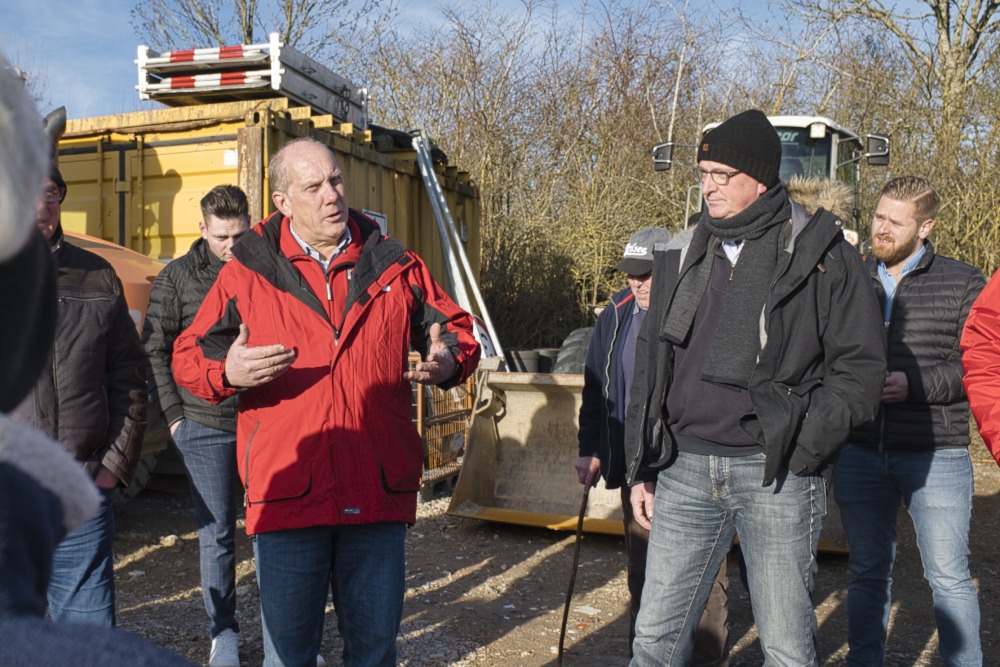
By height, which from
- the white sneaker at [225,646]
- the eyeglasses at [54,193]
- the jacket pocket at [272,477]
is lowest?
the white sneaker at [225,646]

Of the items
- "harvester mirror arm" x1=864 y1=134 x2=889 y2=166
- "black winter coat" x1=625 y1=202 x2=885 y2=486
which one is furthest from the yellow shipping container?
"black winter coat" x1=625 y1=202 x2=885 y2=486

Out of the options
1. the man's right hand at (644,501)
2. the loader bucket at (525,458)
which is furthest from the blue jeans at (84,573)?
the loader bucket at (525,458)

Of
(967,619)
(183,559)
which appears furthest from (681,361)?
(183,559)

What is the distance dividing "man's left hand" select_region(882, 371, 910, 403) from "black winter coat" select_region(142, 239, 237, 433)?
8.41 feet

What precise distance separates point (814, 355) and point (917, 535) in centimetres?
117

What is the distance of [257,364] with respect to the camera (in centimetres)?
249

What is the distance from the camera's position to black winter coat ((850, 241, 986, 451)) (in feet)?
11.2

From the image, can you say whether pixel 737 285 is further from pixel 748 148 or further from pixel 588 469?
pixel 588 469

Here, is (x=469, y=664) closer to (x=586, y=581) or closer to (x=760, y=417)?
(x=586, y=581)

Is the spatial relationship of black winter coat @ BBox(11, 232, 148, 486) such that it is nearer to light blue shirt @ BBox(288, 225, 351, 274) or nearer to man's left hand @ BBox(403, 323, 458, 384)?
light blue shirt @ BBox(288, 225, 351, 274)

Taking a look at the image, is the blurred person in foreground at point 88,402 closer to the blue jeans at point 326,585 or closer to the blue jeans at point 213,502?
the blue jeans at point 213,502

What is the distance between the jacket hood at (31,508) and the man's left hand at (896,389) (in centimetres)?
304

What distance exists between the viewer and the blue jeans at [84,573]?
10.3 ft

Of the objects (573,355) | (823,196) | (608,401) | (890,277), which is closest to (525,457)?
(573,355)
